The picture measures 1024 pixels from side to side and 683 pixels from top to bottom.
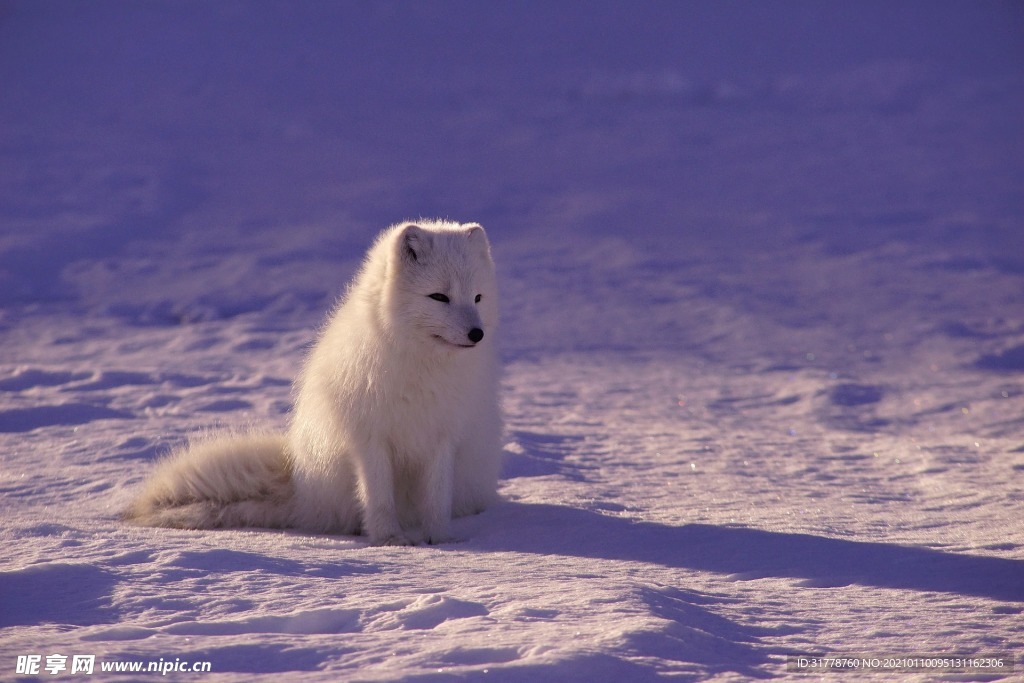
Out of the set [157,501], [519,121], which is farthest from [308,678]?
[519,121]

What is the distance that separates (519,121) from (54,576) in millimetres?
12263

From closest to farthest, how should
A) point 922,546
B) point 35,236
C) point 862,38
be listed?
point 922,546 < point 35,236 < point 862,38

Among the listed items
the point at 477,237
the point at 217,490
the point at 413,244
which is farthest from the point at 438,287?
the point at 217,490

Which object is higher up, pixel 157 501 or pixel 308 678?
pixel 157 501

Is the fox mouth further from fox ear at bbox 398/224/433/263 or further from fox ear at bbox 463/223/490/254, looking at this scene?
fox ear at bbox 463/223/490/254

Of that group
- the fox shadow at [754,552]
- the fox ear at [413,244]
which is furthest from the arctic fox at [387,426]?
the fox shadow at [754,552]

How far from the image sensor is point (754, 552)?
375 cm

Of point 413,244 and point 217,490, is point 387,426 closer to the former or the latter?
point 413,244

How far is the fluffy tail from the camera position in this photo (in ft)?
13.6

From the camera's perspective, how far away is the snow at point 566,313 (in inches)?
115

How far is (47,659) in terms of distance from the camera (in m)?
2.41

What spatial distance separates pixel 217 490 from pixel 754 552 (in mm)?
2095

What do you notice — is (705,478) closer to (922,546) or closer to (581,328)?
(922,546)

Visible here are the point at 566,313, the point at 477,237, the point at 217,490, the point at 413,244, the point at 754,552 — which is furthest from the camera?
the point at 566,313
